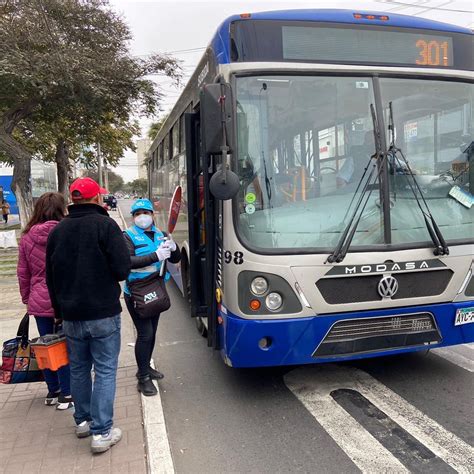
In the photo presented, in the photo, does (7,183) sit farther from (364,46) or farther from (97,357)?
(364,46)

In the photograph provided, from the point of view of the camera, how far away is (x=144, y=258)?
3.79 m

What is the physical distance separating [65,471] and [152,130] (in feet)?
159

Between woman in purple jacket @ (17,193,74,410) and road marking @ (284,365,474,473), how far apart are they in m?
2.14

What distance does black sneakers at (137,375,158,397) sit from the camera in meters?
4.08

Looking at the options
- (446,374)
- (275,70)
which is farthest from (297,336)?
(275,70)

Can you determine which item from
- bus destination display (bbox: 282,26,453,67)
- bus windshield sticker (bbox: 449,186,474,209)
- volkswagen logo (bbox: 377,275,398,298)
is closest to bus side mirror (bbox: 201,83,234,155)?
bus destination display (bbox: 282,26,453,67)

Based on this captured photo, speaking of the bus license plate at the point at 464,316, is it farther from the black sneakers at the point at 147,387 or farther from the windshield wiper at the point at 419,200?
the black sneakers at the point at 147,387

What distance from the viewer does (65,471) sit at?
2973 mm

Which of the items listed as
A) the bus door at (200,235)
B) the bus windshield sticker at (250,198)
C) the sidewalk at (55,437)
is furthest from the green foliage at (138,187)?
the bus windshield sticker at (250,198)

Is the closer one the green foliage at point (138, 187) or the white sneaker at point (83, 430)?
the white sneaker at point (83, 430)

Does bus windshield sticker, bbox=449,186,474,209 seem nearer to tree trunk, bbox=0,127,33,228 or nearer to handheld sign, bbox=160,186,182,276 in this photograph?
handheld sign, bbox=160,186,182,276

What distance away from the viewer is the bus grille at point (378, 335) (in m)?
3.66

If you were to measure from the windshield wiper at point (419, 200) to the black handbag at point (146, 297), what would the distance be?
2265mm

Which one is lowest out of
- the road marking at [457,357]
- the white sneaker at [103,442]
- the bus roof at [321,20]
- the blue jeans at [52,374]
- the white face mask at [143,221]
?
the road marking at [457,357]
